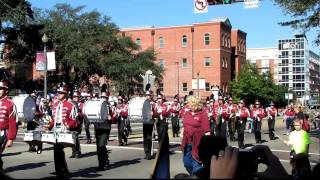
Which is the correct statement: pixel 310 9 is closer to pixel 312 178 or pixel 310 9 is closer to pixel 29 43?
pixel 312 178

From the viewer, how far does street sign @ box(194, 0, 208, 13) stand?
18789 millimetres

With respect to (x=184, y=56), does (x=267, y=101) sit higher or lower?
lower

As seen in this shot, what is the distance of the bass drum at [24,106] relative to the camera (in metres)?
15.1

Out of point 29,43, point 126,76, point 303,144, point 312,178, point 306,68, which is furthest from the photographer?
point 306,68

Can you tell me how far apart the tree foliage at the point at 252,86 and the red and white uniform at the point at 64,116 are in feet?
237

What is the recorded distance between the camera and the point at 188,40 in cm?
8594

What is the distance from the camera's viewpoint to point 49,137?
11.0 m

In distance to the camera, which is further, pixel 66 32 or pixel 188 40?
pixel 188 40

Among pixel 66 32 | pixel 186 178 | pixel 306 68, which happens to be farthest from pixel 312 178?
pixel 306 68

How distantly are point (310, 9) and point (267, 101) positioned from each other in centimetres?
6480

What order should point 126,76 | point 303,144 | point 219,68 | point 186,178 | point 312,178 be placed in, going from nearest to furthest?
point 186,178 → point 312,178 → point 303,144 → point 126,76 → point 219,68

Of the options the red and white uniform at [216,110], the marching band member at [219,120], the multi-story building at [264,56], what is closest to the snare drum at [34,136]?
the marching band member at [219,120]

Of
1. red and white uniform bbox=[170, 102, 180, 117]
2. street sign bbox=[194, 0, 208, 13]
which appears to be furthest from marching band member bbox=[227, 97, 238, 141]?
Answer: street sign bbox=[194, 0, 208, 13]

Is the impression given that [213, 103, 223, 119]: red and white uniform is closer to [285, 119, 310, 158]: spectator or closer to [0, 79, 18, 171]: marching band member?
[285, 119, 310, 158]: spectator
